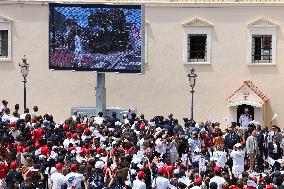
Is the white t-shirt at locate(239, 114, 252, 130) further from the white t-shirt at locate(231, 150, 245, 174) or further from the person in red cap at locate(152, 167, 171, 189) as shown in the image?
the person in red cap at locate(152, 167, 171, 189)

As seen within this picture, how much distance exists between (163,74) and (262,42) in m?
5.02

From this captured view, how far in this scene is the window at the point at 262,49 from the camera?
5856 cm

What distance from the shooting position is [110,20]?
52875 mm

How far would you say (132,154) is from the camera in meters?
42.1

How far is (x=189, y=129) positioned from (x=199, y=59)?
10.8 metres

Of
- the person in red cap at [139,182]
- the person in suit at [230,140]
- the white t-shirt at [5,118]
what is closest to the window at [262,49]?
the person in suit at [230,140]

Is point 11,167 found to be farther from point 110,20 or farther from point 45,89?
point 45,89

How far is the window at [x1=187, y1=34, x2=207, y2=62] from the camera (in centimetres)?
5894

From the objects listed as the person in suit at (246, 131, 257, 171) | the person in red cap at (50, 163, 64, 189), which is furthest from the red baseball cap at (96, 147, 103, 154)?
the person in suit at (246, 131, 257, 171)

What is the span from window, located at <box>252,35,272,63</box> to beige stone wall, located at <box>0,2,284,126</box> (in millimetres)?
420

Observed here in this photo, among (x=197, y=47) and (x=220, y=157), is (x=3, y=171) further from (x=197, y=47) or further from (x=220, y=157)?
(x=197, y=47)

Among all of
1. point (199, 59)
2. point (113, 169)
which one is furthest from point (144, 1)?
point (113, 169)

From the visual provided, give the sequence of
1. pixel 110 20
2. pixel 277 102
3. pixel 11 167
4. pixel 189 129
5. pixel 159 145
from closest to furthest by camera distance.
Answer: pixel 11 167
pixel 159 145
pixel 189 129
pixel 110 20
pixel 277 102

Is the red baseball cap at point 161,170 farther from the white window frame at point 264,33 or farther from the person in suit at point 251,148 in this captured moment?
the white window frame at point 264,33
